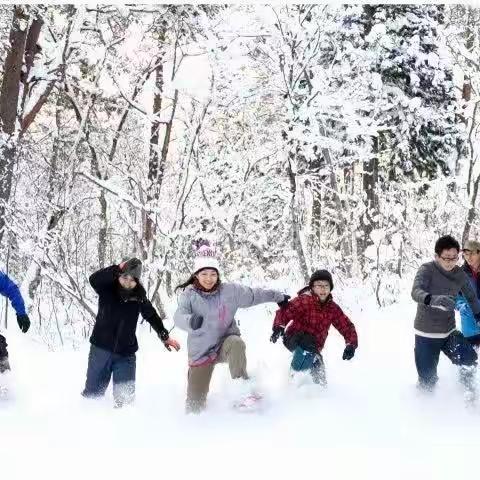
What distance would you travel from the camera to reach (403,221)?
13.6 metres

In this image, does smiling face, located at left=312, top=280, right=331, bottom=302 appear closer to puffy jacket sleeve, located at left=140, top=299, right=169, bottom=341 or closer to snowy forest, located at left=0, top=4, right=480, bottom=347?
puffy jacket sleeve, located at left=140, top=299, right=169, bottom=341

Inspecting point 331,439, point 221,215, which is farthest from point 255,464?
point 221,215

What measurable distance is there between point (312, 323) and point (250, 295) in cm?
75

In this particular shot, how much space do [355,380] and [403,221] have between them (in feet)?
24.5

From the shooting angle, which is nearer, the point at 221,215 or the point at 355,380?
the point at 355,380

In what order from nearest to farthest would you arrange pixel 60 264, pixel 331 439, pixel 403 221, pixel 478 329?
pixel 331 439, pixel 478 329, pixel 60 264, pixel 403 221

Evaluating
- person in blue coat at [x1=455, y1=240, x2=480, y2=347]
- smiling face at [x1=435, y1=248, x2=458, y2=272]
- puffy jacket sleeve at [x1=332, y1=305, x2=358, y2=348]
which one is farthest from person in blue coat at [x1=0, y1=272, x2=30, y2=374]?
person in blue coat at [x1=455, y1=240, x2=480, y2=347]

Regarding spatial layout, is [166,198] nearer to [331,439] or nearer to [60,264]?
[60,264]

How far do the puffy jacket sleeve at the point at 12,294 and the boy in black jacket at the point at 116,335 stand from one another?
67cm

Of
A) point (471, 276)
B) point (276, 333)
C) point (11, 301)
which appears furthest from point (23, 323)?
point (471, 276)

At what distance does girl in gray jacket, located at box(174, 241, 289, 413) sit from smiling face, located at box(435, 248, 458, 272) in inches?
70.1

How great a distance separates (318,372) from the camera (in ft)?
19.8

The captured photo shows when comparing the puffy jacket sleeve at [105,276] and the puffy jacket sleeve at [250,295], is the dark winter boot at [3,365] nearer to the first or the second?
the puffy jacket sleeve at [105,276]

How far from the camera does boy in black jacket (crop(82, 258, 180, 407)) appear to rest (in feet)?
18.7
